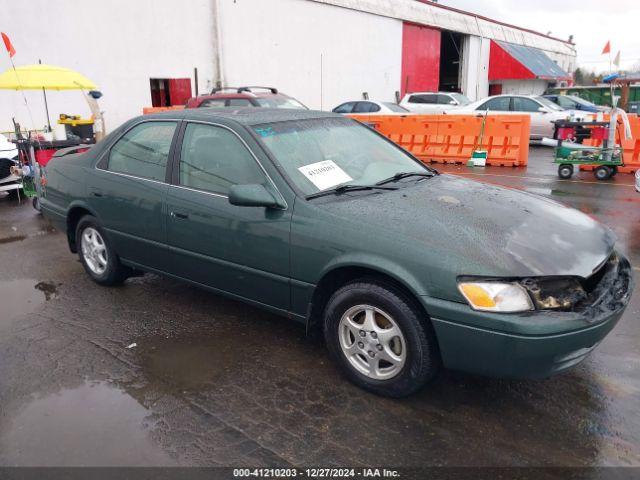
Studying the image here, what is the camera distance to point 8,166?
9.35 meters

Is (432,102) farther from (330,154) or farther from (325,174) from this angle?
(325,174)

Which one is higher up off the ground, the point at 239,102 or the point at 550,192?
the point at 239,102

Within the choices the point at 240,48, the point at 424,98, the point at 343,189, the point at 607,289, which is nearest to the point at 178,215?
the point at 343,189

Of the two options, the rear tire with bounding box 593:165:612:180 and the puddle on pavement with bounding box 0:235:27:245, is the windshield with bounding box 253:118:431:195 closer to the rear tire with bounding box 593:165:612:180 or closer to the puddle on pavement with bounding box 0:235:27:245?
the puddle on pavement with bounding box 0:235:27:245

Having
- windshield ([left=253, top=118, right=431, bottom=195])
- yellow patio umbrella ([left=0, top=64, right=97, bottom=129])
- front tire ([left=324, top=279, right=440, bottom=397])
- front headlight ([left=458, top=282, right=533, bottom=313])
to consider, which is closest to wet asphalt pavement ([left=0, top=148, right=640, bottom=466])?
front tire ([left=324, top=279, right=440, bottom=397])

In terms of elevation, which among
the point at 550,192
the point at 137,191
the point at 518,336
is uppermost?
the point at 137,191

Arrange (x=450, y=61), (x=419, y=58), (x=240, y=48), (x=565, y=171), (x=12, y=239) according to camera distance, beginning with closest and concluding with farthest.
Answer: (x=12, y=239) < (x=565, y=171) < (x=240, y=48) < (x=419, y=58) < (x=450, y=61)

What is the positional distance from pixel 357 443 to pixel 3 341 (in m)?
2.75

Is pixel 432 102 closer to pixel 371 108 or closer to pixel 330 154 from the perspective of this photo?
pixel 371 108

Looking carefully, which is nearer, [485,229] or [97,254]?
[485,229]

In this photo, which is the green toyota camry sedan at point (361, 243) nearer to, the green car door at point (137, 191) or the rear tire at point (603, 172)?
the green car door at point (137, 191)

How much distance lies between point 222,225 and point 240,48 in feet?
60.3

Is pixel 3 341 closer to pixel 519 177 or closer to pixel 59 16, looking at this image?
pixel 519 177

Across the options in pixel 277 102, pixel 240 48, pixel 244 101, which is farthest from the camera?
pixel 240 48
